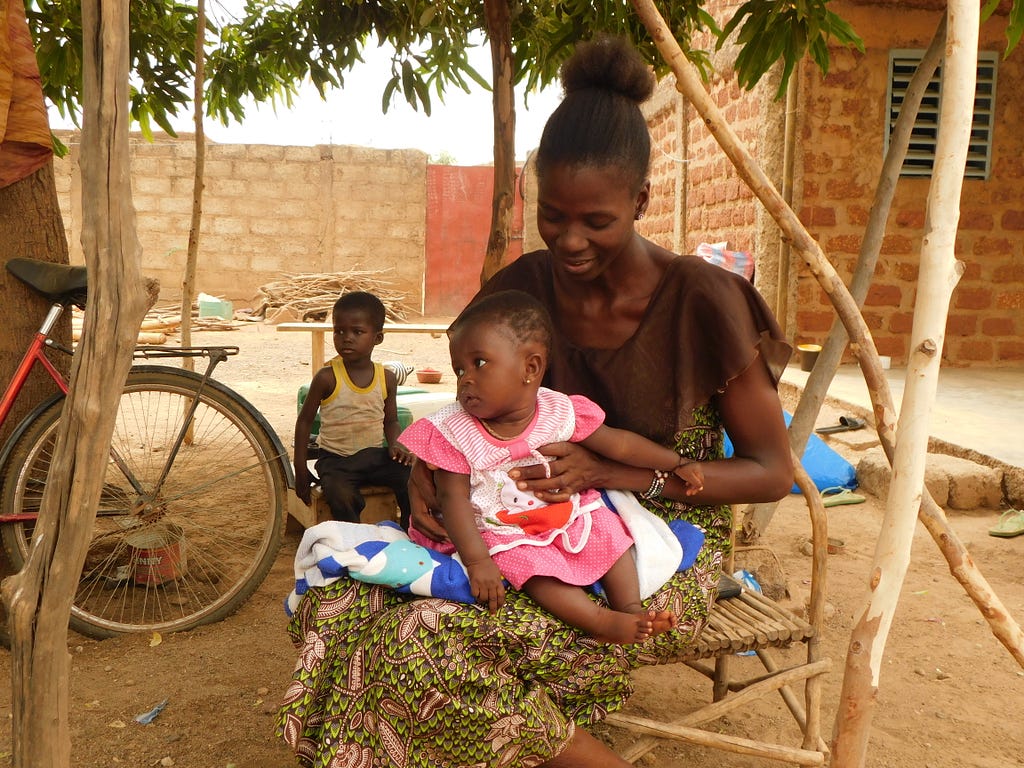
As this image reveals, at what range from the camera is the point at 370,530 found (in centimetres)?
182

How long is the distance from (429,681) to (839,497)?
393 cm

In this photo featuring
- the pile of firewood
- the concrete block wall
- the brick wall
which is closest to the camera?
the brick wall

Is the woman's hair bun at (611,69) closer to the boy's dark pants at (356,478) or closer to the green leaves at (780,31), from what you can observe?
the green leaves at (780,31)

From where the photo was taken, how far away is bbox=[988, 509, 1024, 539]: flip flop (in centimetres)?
427

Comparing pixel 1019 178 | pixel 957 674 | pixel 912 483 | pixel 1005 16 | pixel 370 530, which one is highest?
pixel 1005 16

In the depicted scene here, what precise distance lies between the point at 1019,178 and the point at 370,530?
24.2 feet

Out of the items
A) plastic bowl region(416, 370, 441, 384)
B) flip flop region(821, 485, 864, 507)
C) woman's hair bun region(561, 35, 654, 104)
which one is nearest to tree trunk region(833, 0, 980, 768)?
woman's hair bun region(561, 35, 654, 104)

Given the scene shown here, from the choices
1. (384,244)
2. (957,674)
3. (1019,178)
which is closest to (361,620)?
(957,674)

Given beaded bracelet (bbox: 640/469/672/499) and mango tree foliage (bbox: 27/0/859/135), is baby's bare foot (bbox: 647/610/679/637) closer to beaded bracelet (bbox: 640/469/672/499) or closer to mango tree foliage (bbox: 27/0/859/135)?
beaded bracelet (bbox: 640/469/672/499)

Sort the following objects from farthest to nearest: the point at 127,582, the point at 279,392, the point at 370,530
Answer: the point at 279,392 → the point at 127,582 → the point at 370,530

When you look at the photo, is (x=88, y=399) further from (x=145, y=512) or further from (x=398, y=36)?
(x=398, y=36)

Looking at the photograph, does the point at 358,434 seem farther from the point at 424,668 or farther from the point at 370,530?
the point at 424,668

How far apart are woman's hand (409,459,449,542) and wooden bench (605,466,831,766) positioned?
21.2 inches

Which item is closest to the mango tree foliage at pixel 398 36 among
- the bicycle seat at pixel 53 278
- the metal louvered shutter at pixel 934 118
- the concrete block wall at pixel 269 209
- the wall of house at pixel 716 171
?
the bicycle seat at pixel 53 278
